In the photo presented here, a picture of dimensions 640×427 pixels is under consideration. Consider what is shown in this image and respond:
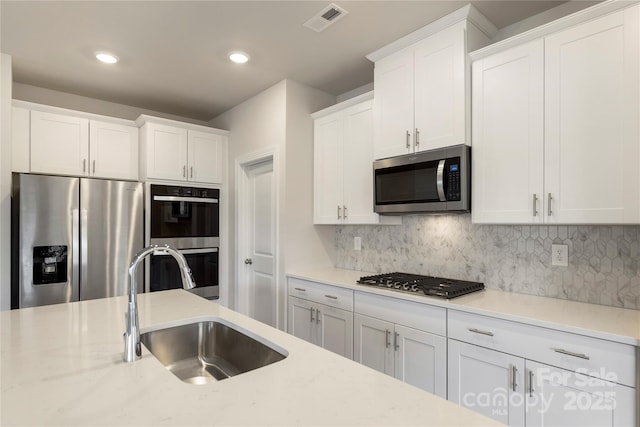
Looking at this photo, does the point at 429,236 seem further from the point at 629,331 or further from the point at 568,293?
the point at 629,331

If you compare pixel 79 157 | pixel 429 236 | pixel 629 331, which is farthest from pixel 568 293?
pixel 79 157

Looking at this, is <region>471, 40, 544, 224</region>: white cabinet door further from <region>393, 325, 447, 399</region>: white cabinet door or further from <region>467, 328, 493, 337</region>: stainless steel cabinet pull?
<region>393, 325, 447, 399</region>: white cabinet door

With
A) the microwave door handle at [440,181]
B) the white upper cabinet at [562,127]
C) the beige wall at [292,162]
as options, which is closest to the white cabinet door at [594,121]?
the white upper cabinet at [562,127]

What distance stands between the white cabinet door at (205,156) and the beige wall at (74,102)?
0.79 metres

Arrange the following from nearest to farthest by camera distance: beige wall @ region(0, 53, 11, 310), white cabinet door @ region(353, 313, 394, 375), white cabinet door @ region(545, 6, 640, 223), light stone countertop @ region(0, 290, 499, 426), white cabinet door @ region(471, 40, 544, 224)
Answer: light stone countertop @ region(0, 290, 499, 426) → white cabinet door @ region(545, 6, 640, 223) → white cabinet door @ region(471, 40, 544, 224) → white cabinet door @ region(353, 313, 394, 375) → beige wall @ region(0, 53, 11, 310)

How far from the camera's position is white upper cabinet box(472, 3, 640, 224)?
156 centimetres

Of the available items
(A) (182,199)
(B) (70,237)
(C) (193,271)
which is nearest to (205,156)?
(A) (182,199)

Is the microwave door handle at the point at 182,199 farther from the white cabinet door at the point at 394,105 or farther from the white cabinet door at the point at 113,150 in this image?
the white cabinet door at the point at 394,105

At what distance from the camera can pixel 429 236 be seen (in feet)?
8.63

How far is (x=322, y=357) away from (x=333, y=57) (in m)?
2.32

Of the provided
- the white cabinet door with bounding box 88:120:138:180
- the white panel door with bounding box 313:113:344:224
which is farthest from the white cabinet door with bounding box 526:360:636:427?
the white cabinet door with bounding box 88:120:138:180

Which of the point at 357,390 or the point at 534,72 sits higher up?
the point at 534,72

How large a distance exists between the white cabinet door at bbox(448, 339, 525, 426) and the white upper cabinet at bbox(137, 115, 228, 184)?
292 cm

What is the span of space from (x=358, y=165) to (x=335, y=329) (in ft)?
4.22
